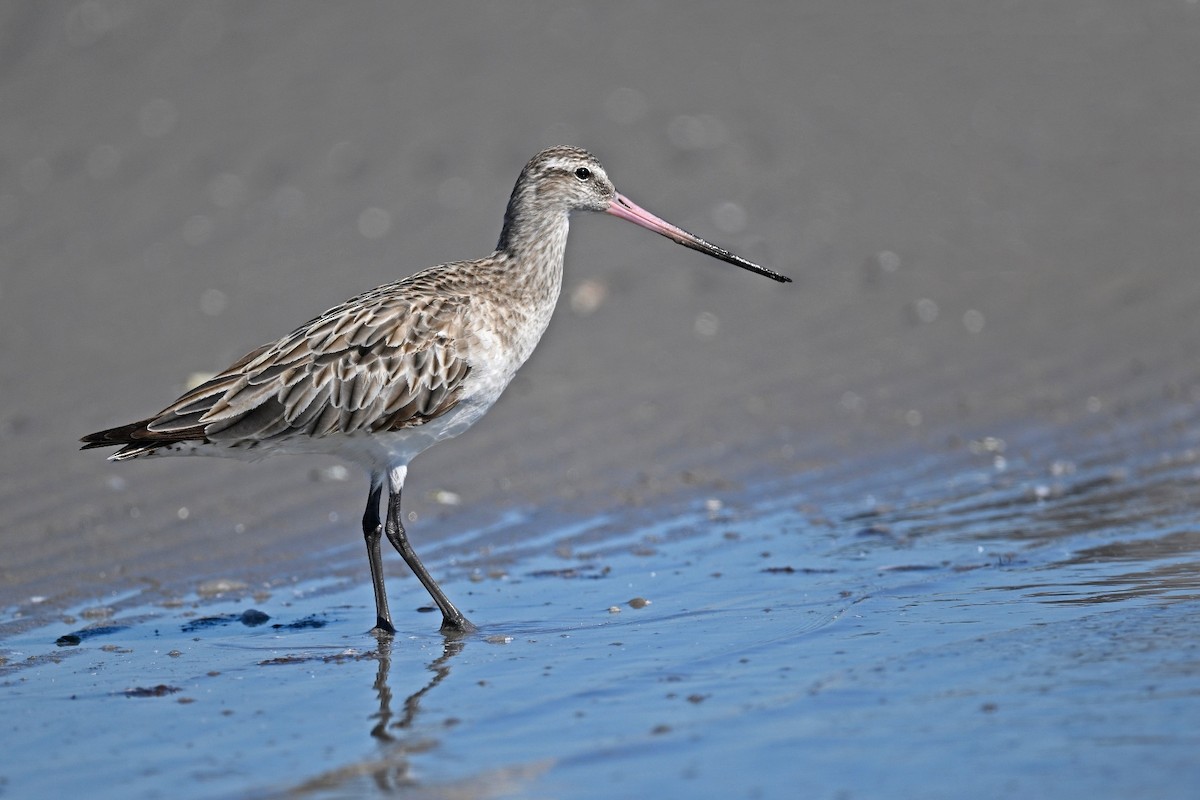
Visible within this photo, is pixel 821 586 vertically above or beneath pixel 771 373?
beneath

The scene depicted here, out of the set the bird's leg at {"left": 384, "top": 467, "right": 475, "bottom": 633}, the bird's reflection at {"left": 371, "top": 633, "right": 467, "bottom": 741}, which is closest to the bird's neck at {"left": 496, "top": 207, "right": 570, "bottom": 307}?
the bird's leg at {"left": 384, "top": 467, "right": 475, "bottom": 633}

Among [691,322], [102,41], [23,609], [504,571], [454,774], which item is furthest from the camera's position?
[102,41]

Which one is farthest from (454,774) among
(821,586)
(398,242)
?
(398,242)

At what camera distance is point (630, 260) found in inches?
449

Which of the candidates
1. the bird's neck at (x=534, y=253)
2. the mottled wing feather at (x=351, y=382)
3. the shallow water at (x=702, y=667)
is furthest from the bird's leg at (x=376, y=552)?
the bird's neck at (x=534, y=253)

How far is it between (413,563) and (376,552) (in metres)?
0.18

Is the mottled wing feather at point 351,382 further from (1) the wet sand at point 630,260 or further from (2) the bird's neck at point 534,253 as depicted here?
(1) the wet sand at point 630,260

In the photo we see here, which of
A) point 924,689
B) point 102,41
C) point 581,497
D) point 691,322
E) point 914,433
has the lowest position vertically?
point 924,689

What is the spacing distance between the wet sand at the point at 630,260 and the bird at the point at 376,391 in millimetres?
664

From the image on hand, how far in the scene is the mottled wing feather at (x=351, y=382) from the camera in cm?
687

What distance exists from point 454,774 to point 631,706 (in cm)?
77

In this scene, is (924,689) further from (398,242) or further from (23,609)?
(398,242)

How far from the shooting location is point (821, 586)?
6.91m

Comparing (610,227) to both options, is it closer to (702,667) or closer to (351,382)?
(351,382)
